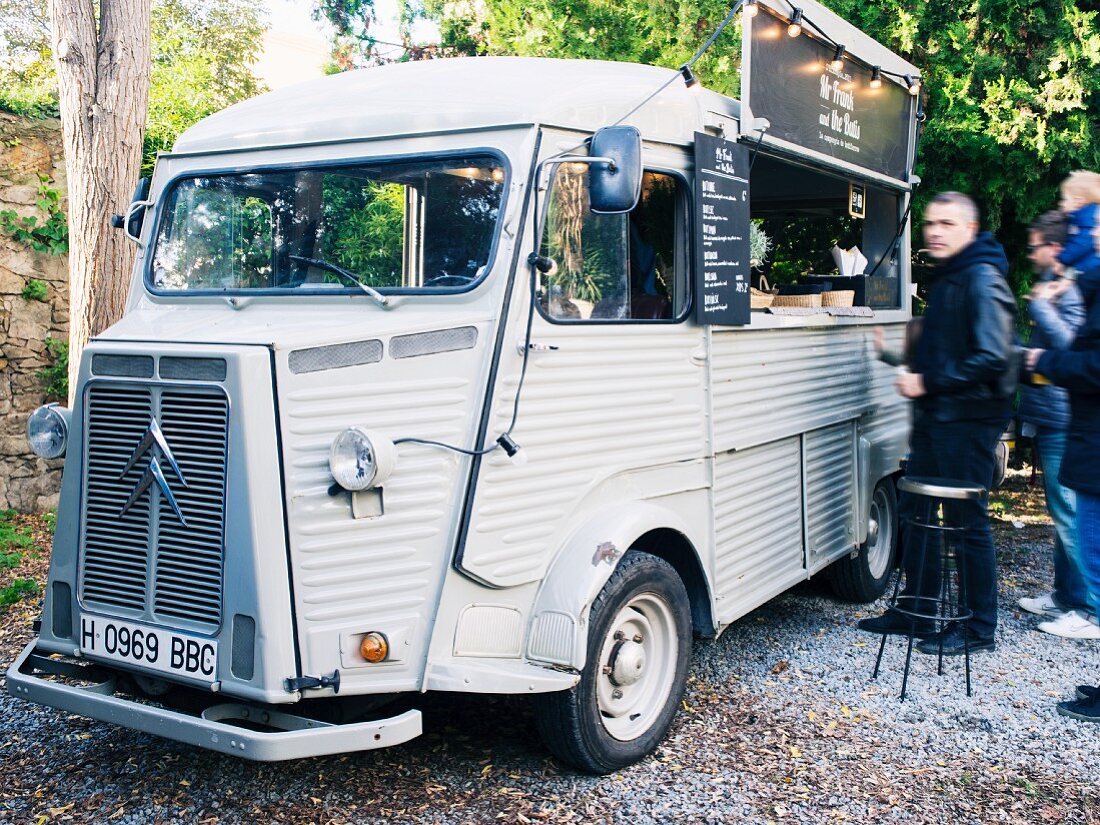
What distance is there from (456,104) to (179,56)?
1432 centimetres

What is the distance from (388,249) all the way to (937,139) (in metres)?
6.09

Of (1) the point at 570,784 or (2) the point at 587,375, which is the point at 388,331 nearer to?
(2) the point at 587,375

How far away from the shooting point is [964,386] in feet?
16.7

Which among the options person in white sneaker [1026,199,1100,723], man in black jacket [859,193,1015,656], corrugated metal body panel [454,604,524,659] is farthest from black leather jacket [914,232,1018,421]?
corrugated metal body panel [454,604,524,659]

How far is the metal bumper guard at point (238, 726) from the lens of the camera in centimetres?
319

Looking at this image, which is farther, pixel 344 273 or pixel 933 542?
pixel 933 542

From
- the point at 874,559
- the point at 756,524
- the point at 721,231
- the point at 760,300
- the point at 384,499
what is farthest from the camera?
the point at 874,559

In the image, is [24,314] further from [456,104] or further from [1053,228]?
[1053,228]

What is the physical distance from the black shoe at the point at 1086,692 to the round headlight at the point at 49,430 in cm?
439

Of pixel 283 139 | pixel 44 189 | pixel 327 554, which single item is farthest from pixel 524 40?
pixel 327 554

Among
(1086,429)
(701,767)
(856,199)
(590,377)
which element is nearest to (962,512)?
(1086,429)

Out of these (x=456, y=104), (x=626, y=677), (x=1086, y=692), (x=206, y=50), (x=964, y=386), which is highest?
(x=206, y=50)

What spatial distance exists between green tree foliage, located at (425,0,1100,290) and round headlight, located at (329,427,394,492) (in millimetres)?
6138

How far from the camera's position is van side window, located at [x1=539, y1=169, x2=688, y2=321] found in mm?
3930
